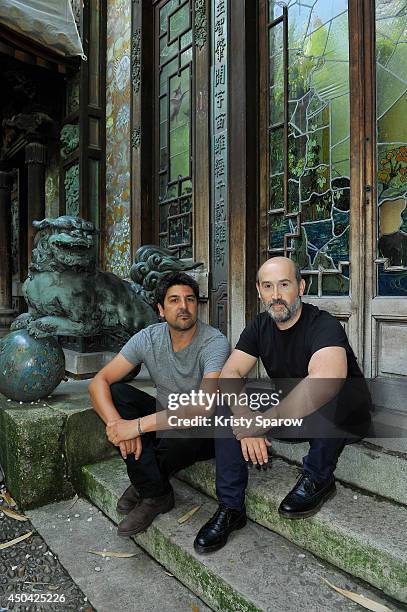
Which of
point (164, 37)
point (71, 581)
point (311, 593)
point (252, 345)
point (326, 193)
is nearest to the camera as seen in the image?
point (311, 593)

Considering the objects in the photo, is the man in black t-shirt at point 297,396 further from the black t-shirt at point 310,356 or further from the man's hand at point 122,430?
the man's hand at point 122,430

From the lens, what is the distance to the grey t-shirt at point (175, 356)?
2420 mm

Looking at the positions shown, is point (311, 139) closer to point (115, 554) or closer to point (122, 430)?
point (122, 430)

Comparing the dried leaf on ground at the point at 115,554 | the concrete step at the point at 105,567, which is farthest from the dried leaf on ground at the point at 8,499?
the dried leaf on ground at the point at 115,554

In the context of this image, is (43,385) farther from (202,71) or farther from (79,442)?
(202,71)

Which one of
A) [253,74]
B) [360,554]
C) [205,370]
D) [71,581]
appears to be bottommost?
[71,581]

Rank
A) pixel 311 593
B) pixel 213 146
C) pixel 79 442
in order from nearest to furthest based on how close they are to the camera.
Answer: pixel 311 593 < pixel 79 442 < pixel 213 146

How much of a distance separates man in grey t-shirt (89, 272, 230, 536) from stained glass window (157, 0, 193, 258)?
7.40ft

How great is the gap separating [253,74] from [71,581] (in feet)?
12.6

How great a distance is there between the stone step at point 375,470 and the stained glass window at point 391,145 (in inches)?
43.5

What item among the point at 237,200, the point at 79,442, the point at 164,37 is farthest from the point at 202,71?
the point at 79,442

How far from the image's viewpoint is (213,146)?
4223 mm

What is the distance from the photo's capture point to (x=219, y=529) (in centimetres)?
192

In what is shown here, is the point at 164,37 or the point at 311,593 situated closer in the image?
the point at 311,593
